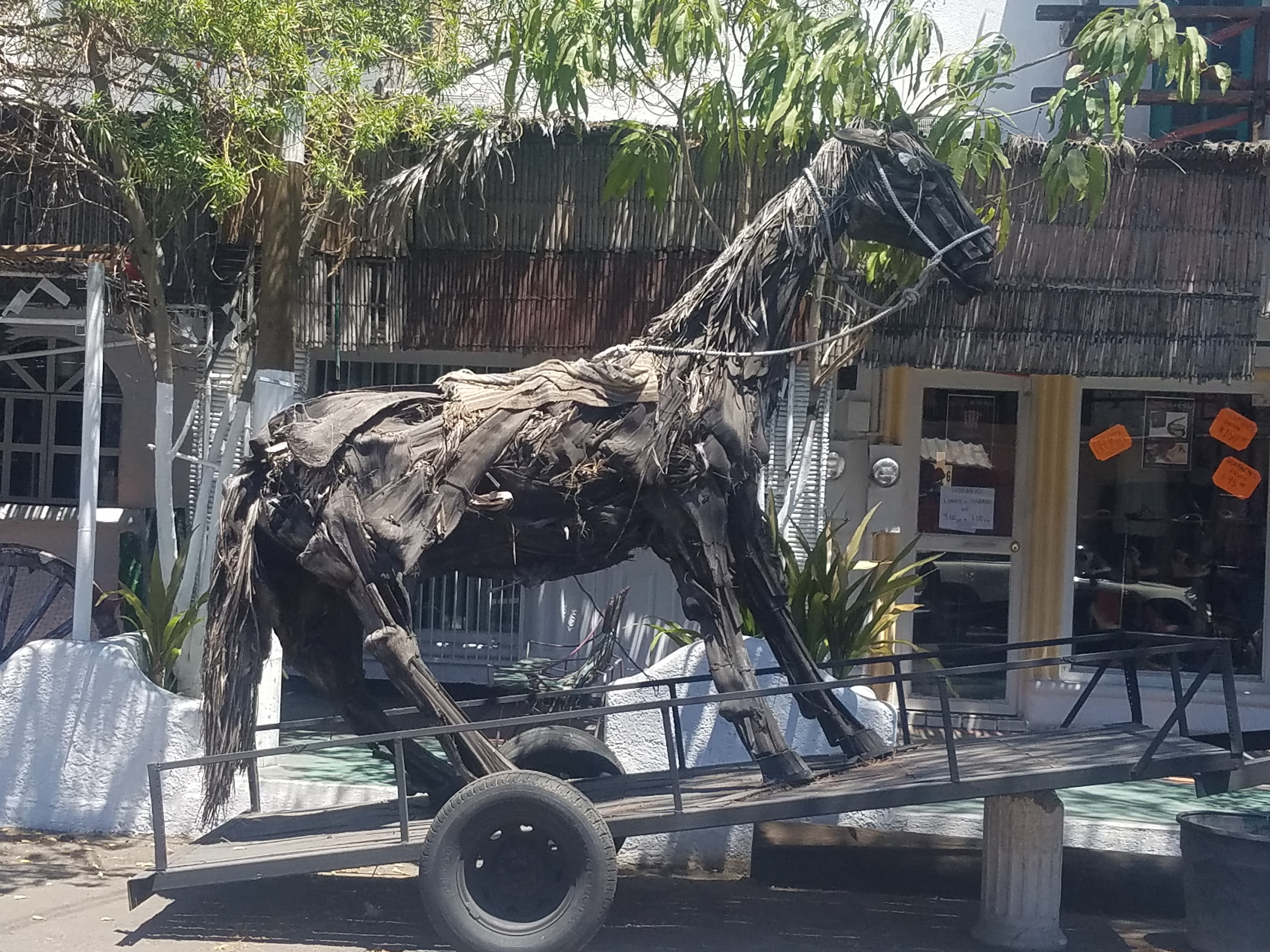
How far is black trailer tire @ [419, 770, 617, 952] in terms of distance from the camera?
14.4 feet

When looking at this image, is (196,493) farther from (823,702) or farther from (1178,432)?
(1178,432)

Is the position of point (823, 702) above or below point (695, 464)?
below

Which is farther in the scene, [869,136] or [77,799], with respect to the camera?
[77,799]

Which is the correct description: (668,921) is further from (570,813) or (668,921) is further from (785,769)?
(570,813)

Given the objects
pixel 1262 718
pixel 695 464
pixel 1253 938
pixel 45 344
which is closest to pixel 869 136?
pixel 695 464

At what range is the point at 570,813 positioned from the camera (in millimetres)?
4363

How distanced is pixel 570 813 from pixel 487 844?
367mm

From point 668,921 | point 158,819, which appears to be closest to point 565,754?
point 668,921

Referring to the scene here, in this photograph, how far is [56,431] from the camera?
30.0 ft

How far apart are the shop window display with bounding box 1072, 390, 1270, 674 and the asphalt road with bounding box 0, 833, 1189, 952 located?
3663 mm

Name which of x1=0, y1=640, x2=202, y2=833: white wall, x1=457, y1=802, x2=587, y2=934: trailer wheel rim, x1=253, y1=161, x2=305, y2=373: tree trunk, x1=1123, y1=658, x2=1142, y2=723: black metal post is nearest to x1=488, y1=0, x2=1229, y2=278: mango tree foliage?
x1=253, y1=161, x2=305, y2=373: tree trunk

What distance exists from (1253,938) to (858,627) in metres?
2.23

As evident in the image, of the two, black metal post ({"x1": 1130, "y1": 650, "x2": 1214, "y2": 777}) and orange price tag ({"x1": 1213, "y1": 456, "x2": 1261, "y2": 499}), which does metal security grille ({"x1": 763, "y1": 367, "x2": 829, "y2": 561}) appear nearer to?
black metal post ({"x1": 1130, "y1": 650, "x2": 1214, "y2": 777})

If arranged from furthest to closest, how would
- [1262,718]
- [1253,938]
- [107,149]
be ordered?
[1262,718]
[107,149]
[1253,938]
